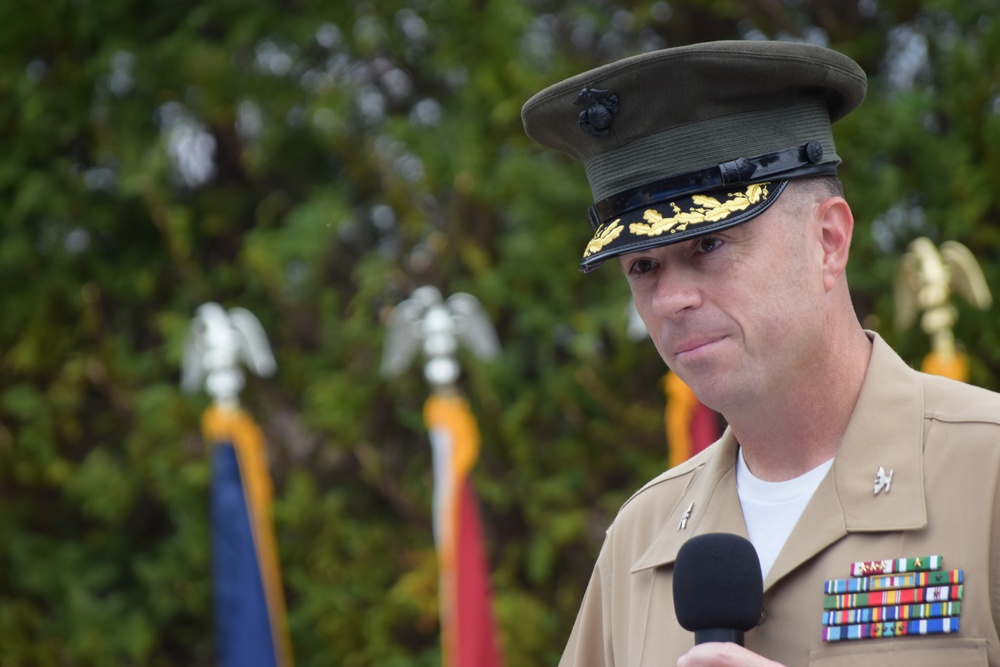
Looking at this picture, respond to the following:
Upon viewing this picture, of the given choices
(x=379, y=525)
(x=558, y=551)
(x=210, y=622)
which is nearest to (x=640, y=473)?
(x=558, y=551)

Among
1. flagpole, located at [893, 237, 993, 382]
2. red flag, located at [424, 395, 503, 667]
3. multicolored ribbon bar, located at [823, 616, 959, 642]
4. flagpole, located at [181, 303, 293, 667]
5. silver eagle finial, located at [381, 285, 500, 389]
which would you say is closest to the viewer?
multicolored ribbon bar, located at [823, 616, 959, 642]

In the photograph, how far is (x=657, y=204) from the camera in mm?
1693

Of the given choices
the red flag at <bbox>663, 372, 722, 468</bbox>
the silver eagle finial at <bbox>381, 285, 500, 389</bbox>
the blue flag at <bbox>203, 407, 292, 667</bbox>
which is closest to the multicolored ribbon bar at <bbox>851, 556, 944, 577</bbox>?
the red flag at <bbox>663, 372, 722, 468</bbox>

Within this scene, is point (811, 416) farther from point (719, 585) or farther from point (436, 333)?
point (436, 333)

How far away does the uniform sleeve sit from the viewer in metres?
1.95

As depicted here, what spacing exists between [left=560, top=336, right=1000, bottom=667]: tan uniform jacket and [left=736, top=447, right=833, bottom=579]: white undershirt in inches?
0.8

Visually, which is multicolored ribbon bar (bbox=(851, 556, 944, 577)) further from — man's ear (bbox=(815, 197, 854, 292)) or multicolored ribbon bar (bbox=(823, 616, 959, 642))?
man's ear (bbox=(815, 197, 854, 292))

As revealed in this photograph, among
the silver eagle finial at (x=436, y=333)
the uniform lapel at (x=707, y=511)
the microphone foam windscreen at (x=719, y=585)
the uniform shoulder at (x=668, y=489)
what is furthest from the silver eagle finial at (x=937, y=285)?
the microphone foam windscreen at (x=719, y=585)

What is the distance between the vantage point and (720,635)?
148 centimetres

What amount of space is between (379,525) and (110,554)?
5.28ft

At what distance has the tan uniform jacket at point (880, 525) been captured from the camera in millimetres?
1453

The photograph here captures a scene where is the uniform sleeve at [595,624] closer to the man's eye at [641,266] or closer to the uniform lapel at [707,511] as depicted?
the uniform lapel at [707,511]

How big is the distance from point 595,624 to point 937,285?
268 cm

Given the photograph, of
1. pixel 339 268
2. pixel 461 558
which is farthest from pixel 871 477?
pixel 339 268
